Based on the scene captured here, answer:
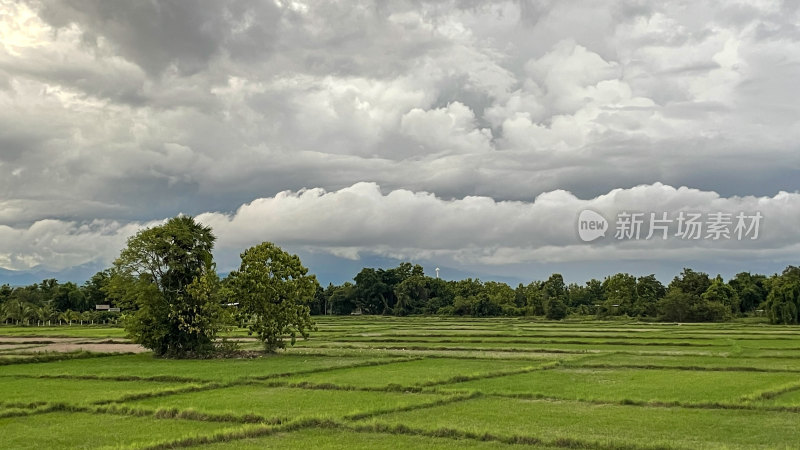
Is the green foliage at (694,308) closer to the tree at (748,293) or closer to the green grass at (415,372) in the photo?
the tree at (748,293)

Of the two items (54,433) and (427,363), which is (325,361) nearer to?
(427,363)

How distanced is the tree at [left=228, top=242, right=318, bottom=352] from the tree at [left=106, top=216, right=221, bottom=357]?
1611mm

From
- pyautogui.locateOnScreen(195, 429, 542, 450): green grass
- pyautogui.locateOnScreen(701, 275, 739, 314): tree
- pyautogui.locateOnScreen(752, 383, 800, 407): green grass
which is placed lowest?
pyautogui.locateOnScreen(752, 383, 800, 407): green grass

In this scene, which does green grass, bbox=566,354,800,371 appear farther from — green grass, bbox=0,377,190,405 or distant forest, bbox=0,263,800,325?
distant forest, bbox=0,263,800,325

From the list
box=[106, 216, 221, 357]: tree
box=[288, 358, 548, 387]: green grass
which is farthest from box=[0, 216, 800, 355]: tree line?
box=[288, 358, 548, 387]: green grass

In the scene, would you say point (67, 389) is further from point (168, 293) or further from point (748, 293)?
point (748, 293)

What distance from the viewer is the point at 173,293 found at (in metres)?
37.1

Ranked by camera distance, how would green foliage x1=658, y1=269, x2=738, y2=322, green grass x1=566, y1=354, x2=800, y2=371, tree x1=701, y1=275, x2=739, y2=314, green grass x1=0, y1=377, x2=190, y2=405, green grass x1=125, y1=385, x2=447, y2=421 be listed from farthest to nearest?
1. tree x1=701, y1=275, x2=739, y2=314
2. green foliage x1=658, y1=269, x2=738, y2=322
3. green grass x1=566, y1=354, x2=800, y2=371
4. green grass x1=0, y1=377, x2=190, y2=405
5. green grass x1=125, y1=385, x2=447, y2=421

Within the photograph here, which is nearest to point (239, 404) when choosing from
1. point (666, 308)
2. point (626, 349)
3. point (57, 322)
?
point (626, 349)

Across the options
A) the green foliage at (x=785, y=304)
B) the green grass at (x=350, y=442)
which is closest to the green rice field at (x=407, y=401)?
the green grass at (x=350, y=442)

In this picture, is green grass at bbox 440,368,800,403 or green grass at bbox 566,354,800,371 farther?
green grass at bbox 566,354,800,371

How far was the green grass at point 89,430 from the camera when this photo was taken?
15133mm

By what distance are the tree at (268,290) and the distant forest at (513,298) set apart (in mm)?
59715

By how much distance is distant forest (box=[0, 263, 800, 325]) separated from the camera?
88375mm
